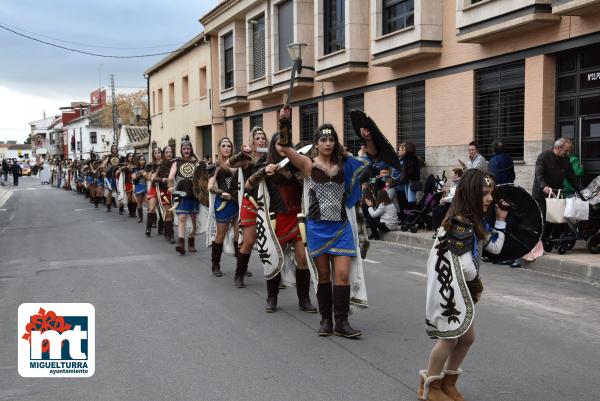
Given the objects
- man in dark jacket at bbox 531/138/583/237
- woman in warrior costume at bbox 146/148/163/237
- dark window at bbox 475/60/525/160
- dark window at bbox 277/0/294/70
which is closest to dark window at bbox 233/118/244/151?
dark window at bbox 277/0/294/70

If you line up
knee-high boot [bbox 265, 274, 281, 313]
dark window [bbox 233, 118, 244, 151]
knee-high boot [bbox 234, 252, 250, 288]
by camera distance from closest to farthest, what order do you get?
knee-high boot [bbox 265, 274, 281, 313] → knee-high boot [bbox 234, 252, 250, 288] → dark window [bbox 233, 118, 244, 151]

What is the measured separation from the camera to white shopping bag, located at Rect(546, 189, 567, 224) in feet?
32.7

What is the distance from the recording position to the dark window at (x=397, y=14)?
16562 mm

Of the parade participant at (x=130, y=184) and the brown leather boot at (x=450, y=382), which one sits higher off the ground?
the parade participant at (x=130, y=184)

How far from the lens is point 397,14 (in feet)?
56.5

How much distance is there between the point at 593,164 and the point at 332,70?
890 cm

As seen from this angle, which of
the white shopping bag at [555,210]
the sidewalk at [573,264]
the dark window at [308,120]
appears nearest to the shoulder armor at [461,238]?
the sidewalk at [573,264]

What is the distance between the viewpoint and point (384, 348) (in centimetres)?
564

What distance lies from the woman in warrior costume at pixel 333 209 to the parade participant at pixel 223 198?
333cm

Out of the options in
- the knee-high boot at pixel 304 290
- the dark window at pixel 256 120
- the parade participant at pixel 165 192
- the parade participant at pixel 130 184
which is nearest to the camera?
the knee-high boot at pixel 304 290

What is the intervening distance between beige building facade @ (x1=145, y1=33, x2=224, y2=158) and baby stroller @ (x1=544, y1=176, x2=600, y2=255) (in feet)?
72.9

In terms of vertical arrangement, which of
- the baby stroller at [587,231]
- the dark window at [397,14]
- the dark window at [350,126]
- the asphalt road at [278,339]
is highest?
the dark window at [397,14]

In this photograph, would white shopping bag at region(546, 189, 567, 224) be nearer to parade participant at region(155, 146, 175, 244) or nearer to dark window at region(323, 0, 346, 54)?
parade participant at region(155, 146, 175, 244)

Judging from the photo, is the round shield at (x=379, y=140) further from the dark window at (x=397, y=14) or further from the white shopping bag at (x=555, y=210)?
the dark window at (x=397, y=14)
